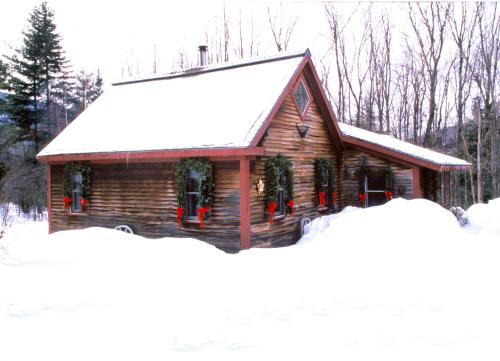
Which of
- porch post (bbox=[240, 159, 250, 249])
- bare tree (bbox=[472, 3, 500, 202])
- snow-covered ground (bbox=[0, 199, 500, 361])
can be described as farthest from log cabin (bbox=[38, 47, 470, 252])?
bare tree (bbox=[472, 3, 500, 202])

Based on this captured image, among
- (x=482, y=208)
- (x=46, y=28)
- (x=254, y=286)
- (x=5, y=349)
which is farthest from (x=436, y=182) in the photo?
(x=46, y=28)

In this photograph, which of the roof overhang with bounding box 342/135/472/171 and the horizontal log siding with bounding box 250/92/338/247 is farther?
the roof overhang with bounding box 342/135/472/171

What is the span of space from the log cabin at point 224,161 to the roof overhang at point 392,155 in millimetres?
48

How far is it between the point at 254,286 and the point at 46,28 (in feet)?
97.6

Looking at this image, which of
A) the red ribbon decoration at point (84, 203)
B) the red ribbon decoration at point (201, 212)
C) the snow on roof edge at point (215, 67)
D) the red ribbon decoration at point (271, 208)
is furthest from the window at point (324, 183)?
the red ribbon decoration at point (84, 203)

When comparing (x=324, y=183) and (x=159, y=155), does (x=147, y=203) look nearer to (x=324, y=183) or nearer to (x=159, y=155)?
(x=159, y=155)

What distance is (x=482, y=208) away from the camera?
49.0 feet

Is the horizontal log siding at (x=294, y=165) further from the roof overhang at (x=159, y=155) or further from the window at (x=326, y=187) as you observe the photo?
the roof overhang at (x=159, y=155)

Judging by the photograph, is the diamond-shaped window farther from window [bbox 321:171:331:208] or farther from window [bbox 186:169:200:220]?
window [bbox 186:169:200:220]

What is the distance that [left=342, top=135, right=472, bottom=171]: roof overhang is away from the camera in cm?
1374

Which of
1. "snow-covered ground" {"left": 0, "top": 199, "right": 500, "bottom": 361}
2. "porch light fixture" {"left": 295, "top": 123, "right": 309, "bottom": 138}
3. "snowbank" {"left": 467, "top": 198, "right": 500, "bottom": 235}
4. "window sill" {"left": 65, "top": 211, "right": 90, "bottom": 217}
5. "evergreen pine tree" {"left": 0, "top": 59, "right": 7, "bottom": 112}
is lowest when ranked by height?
"snow-covered ground" {"left": 0, "top": 199, "right": 500, "bottom": 361}

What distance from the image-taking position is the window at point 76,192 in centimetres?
1391

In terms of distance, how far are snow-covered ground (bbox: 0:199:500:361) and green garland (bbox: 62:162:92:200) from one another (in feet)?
9.88

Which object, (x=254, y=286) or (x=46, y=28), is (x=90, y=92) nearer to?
(x=46, y=28)
